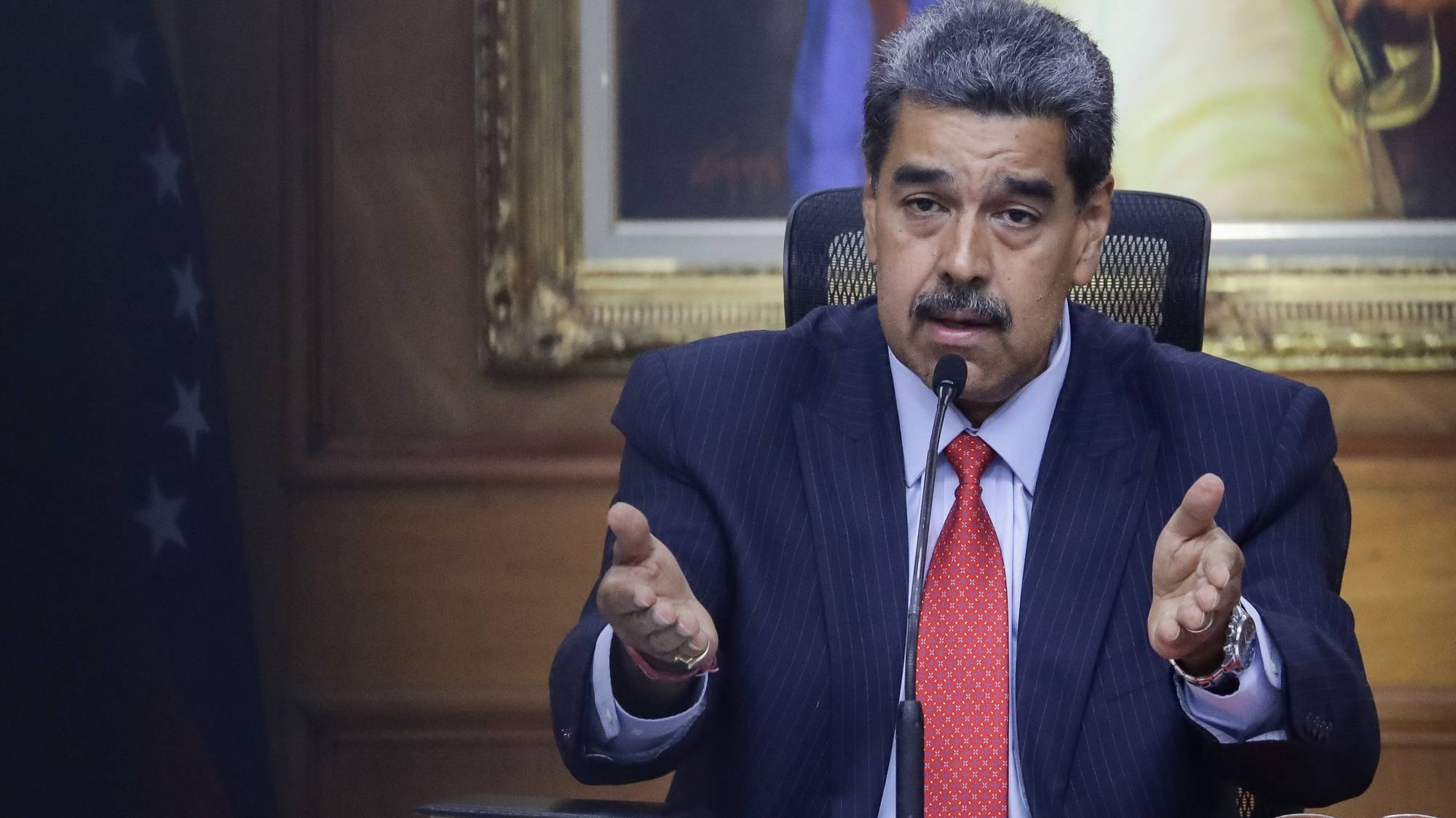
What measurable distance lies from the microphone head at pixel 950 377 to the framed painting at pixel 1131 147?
1.48 meters

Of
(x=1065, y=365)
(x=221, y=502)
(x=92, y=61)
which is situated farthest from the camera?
(x=221, y=502)

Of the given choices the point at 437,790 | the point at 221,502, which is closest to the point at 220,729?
the point at 221,502

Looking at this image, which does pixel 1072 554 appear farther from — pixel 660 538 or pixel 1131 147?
pixel 1131 147

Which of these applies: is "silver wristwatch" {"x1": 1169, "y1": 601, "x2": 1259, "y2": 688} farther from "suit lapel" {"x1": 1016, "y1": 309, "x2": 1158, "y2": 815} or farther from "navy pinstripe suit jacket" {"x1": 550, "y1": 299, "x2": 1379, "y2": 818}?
"suit lapel" {"x1": 1016, "y1": 309, "x2": 1158, "y2": 815}

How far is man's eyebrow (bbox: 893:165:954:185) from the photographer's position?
4.96 feet

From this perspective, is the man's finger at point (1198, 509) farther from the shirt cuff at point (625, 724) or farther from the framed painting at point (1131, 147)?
the framed painting at point (1131, 147)

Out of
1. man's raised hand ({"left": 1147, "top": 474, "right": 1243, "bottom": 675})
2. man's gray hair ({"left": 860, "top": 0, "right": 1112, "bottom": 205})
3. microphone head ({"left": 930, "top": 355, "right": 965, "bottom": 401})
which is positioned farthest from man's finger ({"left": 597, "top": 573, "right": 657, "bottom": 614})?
man's gray hair ({"left": 860, "top": 0, "right": 1112, "bottom": 205})

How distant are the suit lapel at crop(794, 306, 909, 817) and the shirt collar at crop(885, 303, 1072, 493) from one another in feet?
0.05

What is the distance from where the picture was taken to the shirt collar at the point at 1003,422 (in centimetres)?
154

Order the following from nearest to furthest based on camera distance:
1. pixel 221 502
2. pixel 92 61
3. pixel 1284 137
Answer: pixel 92 61 → pixel 221 502 → pixel 1284 137

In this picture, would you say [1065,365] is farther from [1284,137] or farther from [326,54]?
[326,54]

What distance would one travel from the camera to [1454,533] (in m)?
2.66

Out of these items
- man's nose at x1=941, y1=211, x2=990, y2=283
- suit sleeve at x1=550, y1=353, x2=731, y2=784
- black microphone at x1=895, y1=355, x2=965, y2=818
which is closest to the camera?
black microphone at x1=895, y1=355, x2=965, y2=818

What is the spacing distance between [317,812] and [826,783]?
159 cm
